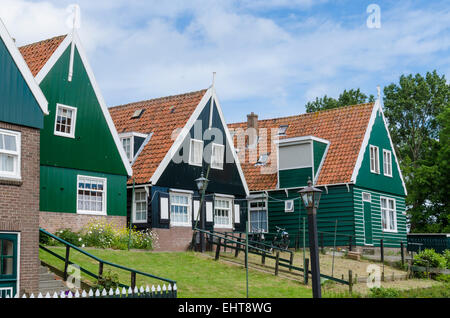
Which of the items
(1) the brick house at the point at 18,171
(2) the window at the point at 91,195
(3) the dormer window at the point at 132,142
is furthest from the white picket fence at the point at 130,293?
(3) the dormer window at the point at 132,142

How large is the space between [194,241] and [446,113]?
25.0 meters

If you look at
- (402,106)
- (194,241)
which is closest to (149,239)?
(194,241)

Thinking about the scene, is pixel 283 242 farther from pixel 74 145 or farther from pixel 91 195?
pixel 74 145

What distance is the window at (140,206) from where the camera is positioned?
29.8m

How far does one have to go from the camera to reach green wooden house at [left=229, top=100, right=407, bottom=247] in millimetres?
34719

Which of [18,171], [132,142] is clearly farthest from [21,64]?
[132,142]

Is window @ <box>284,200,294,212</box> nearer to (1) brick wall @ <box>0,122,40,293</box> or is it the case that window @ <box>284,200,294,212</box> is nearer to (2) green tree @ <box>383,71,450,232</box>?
(2) green tree @ <box>383,71,450,232</box>

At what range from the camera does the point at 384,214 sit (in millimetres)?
37906

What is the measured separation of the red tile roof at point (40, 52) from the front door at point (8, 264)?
9.01 metres

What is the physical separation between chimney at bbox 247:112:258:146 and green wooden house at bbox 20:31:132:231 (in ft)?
41.4

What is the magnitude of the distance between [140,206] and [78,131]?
5144 mm

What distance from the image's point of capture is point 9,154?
18797mm

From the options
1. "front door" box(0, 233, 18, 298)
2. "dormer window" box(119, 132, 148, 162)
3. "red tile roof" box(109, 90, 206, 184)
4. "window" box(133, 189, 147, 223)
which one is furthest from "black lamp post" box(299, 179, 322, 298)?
"dormer window" box(119, 132, 148, 162)

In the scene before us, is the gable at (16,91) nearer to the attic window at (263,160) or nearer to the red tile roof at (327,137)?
the red tile roof at (327,137)
